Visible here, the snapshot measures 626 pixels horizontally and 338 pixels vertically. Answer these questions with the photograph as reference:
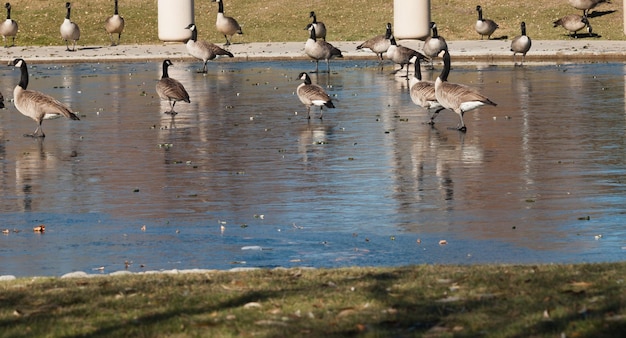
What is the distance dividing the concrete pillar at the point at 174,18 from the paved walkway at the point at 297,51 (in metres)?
0.56

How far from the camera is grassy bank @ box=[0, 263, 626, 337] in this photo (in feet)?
30.5

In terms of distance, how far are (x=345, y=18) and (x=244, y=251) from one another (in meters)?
48.0

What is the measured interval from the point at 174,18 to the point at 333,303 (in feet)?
158

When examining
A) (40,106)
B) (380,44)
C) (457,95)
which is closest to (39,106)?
(40,106)

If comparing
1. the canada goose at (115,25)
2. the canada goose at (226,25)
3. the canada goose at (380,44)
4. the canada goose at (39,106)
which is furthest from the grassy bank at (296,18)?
the canada goose at (39,106)

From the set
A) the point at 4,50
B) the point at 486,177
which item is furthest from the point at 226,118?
the point at 4,50

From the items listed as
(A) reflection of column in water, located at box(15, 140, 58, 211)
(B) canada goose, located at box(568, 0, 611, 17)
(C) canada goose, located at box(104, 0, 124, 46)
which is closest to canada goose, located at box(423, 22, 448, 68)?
(B) canada goose, located at box(568, 0, 611, 17)

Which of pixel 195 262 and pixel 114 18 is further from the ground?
pixel 114 18

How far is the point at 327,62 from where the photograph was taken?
43031 mm

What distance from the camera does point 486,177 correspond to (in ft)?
62.0

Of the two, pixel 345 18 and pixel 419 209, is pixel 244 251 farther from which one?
Result: pixel 345 18

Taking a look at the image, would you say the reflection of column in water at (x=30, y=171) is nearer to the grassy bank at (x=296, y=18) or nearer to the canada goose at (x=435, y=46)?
the canada goose at (x=435, y=46)

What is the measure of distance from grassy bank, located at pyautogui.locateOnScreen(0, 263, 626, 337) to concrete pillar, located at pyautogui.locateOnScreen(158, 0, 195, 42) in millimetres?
46220

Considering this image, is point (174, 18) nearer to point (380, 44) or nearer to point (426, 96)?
point (380, 44)
